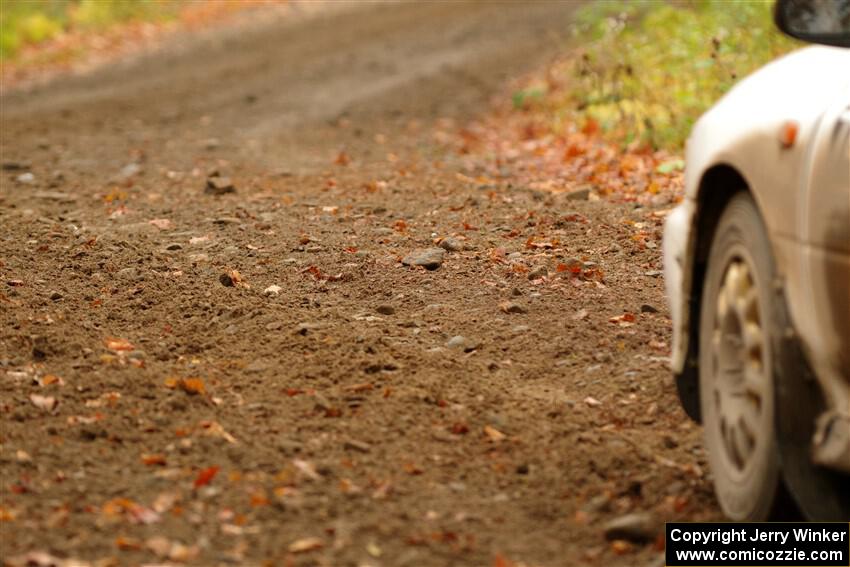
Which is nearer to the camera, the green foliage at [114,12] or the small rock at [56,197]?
the small rock at [56,197]

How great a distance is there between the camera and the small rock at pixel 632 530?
3852 mm

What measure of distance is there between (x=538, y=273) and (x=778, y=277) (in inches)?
132

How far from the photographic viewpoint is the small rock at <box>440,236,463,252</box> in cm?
735

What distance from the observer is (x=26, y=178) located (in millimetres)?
10094

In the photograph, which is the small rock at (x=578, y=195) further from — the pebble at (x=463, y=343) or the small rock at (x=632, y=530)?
the small rock at (x=632, y=530)

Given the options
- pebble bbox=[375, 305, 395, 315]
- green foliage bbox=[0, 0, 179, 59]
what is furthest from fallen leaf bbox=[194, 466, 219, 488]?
green foliage bbox=[0, 0, 179, 59]

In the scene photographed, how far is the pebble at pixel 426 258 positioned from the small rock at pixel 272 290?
31.1 inches

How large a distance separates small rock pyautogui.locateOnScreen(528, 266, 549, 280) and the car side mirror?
10.6ft

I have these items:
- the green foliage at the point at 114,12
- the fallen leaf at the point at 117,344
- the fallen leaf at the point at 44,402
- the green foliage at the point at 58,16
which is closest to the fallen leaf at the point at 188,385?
the fallen leaf at the point at 44,402

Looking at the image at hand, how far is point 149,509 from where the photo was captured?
3969mm

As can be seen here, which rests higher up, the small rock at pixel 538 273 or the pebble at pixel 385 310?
the pebble at pixel 385 310

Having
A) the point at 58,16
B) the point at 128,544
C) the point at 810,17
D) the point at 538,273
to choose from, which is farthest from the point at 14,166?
the point at 58,16

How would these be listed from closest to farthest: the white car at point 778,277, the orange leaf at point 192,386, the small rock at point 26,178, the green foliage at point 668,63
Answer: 1. the white car at point 778,277
2. the orange leaf at point 192,386
3. the small rock at point 26,178
4. the green foliage at point 668,63

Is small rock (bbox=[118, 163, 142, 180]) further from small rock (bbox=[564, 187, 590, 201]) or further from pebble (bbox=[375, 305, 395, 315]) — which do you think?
pebble (bbox=[375, 305, 395, 315])
